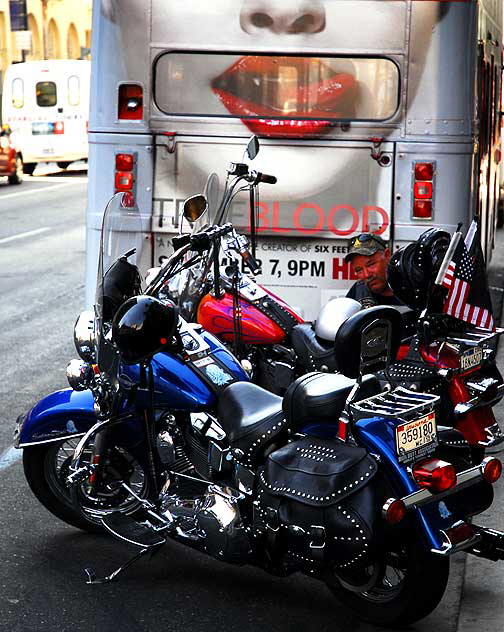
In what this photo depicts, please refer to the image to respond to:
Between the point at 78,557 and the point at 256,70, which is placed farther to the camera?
the point at 256,70

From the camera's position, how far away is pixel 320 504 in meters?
4.44

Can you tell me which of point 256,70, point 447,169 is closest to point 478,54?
point 447,169

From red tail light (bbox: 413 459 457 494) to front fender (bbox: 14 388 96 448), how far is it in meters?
1.67

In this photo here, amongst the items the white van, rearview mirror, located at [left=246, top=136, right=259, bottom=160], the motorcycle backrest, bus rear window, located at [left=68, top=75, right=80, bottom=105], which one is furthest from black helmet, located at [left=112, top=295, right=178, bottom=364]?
bus rear window, located at [left=68, top=75, right=80, bottom=105]

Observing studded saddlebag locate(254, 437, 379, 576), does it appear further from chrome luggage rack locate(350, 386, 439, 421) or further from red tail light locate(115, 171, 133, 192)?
red tail light locate(115, 171, 133, 192)

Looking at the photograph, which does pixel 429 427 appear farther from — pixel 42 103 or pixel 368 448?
pixel 42 103

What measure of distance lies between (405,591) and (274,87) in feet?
15.3

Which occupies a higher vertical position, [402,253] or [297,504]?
[402,253]

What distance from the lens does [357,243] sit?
22.6 ft

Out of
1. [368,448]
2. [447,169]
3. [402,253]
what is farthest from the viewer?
[447,169]

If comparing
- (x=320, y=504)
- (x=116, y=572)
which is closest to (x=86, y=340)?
(x=116, y=572)

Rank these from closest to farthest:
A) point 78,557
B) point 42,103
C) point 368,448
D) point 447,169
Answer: point 368,448 → point 78,557 → point 447,169 → point 42,103

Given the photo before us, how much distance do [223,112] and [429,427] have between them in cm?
448

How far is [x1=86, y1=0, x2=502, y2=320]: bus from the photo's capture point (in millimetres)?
8219
